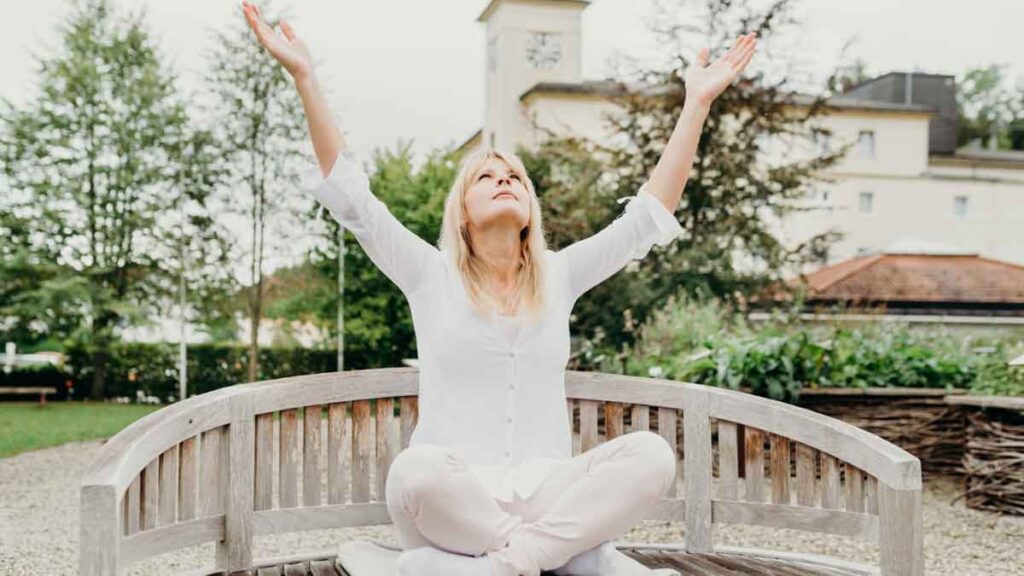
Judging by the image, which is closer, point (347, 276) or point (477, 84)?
point (347, 276)

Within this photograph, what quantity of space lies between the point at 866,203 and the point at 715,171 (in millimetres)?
24411

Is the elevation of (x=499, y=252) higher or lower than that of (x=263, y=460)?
higher

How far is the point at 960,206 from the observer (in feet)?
129

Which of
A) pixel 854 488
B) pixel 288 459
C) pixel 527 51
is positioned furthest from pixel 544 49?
pixel 854 488

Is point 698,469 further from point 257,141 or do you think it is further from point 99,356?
point 99,356

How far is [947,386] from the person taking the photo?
807cm

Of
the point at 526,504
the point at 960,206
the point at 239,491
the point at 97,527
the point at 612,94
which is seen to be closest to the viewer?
the point at 97,527

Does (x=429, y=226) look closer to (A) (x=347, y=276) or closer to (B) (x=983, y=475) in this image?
(A) (x=347, y=276)

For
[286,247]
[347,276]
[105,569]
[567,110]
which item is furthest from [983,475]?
[567,110]

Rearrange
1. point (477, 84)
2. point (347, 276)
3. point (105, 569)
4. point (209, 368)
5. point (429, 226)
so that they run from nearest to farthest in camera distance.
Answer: point (105, 569) → point (429, 226) → point (347, 276) → point (209, 368) → point (477, 84)

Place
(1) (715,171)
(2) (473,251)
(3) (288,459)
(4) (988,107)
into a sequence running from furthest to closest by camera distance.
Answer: (4) (988,107) → (1) (715,171) → (3) (288,459) → (2) (473,251)

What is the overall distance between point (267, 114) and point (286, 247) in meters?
2.39

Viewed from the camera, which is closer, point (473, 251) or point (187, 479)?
point (187, 479)

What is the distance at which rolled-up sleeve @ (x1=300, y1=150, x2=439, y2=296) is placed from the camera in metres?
2.81
